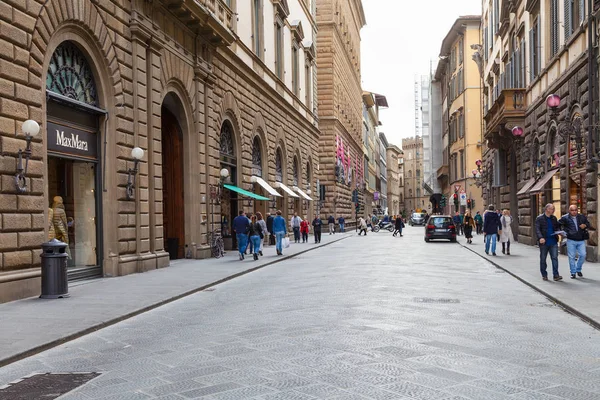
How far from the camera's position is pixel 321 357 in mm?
6844

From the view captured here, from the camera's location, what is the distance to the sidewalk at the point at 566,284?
10141mm

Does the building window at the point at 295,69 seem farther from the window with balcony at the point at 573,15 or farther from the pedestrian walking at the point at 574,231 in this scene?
the pedestrian walking at the point at 574,231

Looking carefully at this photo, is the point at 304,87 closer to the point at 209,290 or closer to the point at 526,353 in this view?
the point at 209,290

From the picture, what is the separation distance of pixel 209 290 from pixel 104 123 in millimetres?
5105

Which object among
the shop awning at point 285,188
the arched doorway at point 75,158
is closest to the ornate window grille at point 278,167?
the shop awning at point 285,188

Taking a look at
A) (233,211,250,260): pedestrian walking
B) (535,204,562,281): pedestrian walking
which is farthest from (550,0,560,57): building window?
(233,211,250,260): pedestrian walking

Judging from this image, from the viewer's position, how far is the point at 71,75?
48.3 feet

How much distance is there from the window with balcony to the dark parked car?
16057 millimetres

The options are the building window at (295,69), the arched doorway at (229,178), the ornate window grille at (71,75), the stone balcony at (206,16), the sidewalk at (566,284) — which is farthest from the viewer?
the building window at (295,69)

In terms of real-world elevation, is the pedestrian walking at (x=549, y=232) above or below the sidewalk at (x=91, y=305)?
Result: above

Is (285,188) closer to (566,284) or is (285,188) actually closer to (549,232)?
(549,232)

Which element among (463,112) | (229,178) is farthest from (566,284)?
(463,112)

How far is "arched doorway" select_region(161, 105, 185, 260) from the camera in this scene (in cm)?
2184

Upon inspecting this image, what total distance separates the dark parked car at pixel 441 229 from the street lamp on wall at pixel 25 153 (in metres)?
26.6
